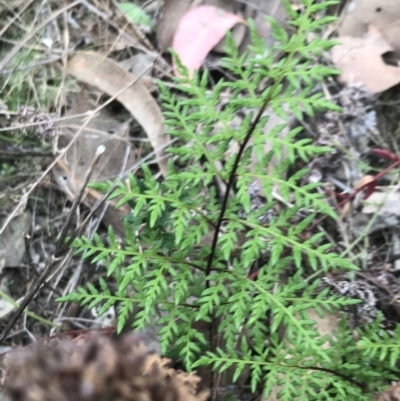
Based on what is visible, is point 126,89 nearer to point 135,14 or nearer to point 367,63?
point 135,14

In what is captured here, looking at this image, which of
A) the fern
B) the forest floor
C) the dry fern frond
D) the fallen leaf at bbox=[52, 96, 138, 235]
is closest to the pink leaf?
the forest floor

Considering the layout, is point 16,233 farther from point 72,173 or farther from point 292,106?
point 292,106

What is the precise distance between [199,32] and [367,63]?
67cm

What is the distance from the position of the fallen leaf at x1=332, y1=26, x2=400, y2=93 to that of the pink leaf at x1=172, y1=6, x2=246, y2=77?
17.0 inches

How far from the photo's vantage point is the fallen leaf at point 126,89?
6.38 ft

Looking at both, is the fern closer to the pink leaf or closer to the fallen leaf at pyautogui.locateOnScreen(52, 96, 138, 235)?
the fallen leaf at pyautogui.locateOnScreen(52, 96, 138, 235)

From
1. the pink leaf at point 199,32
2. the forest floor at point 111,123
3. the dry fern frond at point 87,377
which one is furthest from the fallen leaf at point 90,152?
the dry fern frond at point 87,377

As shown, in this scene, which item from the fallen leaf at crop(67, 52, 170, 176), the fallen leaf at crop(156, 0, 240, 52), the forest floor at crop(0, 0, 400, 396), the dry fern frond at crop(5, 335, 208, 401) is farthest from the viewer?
the fallen leaf at crop(156, 0, 240, 52)

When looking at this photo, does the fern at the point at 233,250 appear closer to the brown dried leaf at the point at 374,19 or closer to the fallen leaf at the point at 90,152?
the fallen leaf at the point at 90,152

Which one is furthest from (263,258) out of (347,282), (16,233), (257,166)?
(16,233)

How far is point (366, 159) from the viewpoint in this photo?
1955 mm

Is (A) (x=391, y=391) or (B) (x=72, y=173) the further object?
(B) (x=72, y=173)

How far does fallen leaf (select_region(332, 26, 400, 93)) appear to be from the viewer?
193 centimetres

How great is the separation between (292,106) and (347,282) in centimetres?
66
